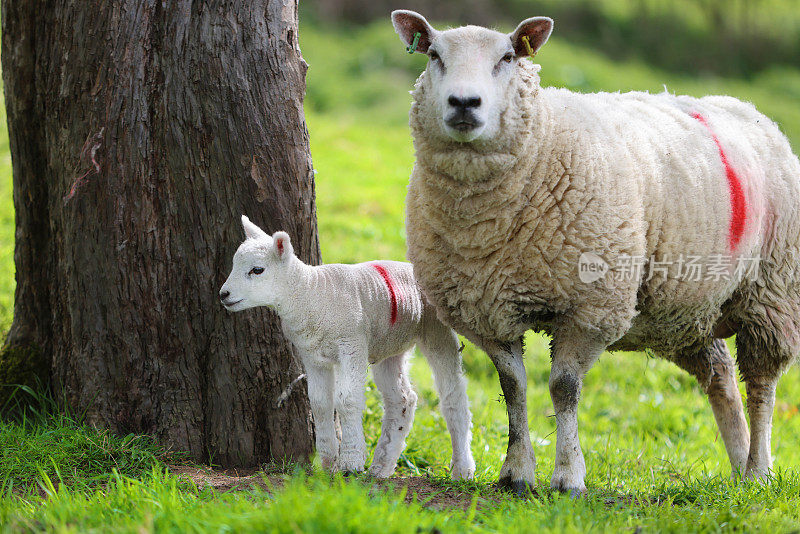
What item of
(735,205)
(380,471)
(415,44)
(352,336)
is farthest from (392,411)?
(735,205)

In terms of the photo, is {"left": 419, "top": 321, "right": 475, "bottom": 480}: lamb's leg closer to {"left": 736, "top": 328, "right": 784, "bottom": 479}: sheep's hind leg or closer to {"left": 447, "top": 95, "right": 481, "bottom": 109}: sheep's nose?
{"left": 447, "top": 95, "right": 481, "bottom": 109}: sheep's nose

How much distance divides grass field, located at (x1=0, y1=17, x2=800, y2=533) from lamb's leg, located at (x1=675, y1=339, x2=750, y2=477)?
0.21 m

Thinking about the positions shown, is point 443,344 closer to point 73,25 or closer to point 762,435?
point 762,435

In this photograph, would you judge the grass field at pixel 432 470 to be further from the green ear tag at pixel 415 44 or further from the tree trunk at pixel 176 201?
the green ear tag at pixel 415 44

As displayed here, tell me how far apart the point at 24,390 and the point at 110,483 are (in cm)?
119

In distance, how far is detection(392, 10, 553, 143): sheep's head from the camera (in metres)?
3.36

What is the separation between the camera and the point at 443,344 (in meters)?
4.13

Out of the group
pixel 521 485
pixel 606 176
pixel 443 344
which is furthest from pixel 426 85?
pixel 521 485

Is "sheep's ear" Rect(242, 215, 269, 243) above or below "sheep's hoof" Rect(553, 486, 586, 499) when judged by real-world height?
above

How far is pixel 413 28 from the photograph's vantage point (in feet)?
12.4

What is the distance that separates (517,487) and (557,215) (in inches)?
48.4

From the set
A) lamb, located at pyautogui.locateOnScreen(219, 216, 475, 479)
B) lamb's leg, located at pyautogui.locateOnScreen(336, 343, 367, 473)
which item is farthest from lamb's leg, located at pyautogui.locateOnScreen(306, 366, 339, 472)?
lamb's leg, located at pyautogui.locateOnScreen(336, 343, 367, 473)

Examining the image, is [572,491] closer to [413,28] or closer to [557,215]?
[557,215]

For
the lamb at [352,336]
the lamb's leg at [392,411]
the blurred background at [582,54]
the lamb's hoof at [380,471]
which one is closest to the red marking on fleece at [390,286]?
the lamb at [352,336]
